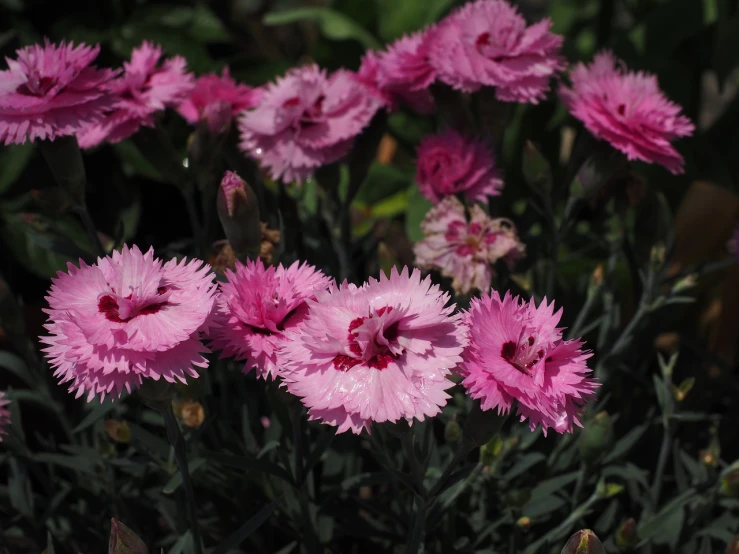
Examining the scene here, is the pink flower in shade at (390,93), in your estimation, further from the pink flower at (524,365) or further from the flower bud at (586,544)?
the flower bud at (586,544)

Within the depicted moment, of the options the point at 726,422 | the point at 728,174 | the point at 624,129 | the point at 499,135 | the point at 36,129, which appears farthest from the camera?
the point at 728,174

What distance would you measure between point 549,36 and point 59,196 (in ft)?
1.72

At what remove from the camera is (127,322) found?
0.48 metres

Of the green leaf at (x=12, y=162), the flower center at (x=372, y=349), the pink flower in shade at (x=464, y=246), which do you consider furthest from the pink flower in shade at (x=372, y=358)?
the green leaf at (x=12, y=162)

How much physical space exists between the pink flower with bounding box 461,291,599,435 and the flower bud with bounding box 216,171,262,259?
23 centimetres

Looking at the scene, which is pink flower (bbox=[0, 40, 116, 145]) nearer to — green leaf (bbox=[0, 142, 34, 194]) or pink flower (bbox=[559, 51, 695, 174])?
pink flower (bbox=[559, 51, 695, 174])

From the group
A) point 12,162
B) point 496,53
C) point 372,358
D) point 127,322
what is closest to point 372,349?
point 372,358

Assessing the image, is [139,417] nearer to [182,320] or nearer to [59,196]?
[59,196]

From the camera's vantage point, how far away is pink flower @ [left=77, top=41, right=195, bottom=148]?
754mm

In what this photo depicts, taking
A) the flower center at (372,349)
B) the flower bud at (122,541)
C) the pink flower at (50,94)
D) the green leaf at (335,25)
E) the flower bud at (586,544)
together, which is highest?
the pink flower at (50,94)

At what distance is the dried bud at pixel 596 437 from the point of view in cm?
70

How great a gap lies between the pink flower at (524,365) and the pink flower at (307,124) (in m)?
0.34

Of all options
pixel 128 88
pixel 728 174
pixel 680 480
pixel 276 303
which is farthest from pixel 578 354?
pixel 728 174

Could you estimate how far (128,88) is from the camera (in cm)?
78
